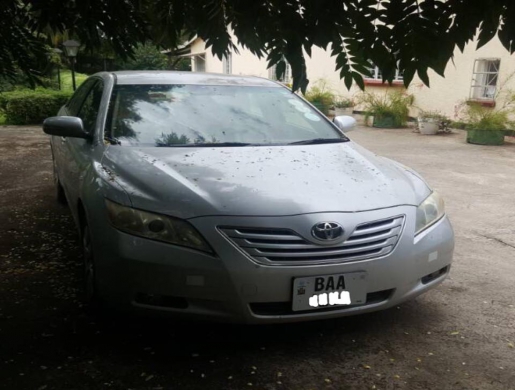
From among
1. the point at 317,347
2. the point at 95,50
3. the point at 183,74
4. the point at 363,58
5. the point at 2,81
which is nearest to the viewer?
the point at 363,58

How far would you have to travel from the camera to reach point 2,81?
236 centimetres

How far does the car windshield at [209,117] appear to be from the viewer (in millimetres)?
3248

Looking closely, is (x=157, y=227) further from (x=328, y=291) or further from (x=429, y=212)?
(x=429, y=212)

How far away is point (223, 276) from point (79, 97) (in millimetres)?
3170

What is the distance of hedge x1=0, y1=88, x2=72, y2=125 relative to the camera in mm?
12578

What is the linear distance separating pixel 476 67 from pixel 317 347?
34.4 feet

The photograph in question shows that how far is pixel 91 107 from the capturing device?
3.89m

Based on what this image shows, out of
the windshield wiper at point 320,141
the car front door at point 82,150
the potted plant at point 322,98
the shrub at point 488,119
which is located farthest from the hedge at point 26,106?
the windshield wiper at point 320,141

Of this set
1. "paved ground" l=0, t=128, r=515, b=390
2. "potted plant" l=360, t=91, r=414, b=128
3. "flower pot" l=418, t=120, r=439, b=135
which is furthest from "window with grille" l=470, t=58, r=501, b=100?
"paved ground" l=0, t=128, r=515, b=390

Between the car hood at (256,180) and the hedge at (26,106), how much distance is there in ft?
36.1

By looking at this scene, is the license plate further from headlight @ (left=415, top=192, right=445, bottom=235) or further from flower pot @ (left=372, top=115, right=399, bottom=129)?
flower pot @ (left=372, top=115, right=399, bottom=129)

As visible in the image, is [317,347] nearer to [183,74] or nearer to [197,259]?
[197,259]

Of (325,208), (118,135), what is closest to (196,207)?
(325,208)

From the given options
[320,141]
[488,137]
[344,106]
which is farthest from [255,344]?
[344,106]
